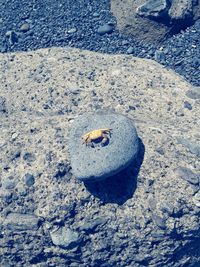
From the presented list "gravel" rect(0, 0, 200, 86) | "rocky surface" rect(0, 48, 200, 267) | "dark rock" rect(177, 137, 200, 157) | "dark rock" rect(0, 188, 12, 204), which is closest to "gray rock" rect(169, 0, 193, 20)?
"gravel" rect(0, 0, 200, 86)

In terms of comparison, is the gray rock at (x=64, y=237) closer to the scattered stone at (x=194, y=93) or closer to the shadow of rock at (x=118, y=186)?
the shadow of rock at (x=118, y=186)

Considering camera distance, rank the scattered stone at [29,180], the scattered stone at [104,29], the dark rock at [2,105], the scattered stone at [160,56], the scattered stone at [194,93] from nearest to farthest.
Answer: the scattered stone at [29,180] → the dark rock at [2,105] → the scattered stone at [194,93] → the scattered stone at [160,56] → the scattered stone at [104,29]

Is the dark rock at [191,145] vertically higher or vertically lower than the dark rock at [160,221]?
higher

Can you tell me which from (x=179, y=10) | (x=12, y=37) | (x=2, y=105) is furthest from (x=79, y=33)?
(x=2, y=105)

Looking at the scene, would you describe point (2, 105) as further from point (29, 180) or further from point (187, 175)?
point (187, 175)

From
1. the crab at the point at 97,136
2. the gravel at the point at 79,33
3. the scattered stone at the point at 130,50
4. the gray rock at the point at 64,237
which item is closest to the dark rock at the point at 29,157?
the crab at the point at 97,136

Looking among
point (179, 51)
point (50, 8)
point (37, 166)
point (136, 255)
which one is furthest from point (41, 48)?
point (136, 255)

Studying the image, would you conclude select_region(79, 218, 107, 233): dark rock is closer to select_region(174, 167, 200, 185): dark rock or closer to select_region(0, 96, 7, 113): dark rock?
select_region(174, 167, 200, 185): dark rock

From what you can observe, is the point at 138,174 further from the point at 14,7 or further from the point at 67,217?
the point at 14,7
